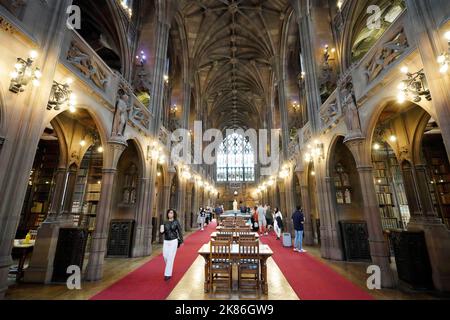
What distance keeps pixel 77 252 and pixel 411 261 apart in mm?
8604

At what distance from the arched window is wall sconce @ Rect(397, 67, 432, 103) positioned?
35538 mm

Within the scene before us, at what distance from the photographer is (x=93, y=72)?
5449mm

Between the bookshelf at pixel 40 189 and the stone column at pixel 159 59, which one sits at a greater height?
the stone column at pixel 159 59

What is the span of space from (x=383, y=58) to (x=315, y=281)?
579 cm

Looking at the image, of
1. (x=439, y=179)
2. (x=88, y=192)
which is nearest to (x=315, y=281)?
(x=439, y=179)

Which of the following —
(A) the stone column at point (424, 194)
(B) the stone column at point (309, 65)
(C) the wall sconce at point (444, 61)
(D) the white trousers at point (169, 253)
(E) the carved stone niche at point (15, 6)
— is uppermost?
(B) the stone column at point (309, 65)

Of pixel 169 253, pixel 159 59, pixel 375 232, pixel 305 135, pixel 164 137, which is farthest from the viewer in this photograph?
pixel 164 137

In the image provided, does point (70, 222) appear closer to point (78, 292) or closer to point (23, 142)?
point (78, 292)

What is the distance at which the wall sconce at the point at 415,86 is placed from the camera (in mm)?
3717

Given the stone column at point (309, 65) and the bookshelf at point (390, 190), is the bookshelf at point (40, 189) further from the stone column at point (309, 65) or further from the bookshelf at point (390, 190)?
the bookshelf at point (390, 190)

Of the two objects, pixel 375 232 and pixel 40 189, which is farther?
pixel 40 189

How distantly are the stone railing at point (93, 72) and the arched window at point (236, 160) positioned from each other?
32.4m

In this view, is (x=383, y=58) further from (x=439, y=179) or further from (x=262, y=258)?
(x=439, y=179)

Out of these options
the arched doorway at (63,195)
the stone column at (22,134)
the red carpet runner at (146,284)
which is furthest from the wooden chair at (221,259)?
the arched doorway at (63,195)
